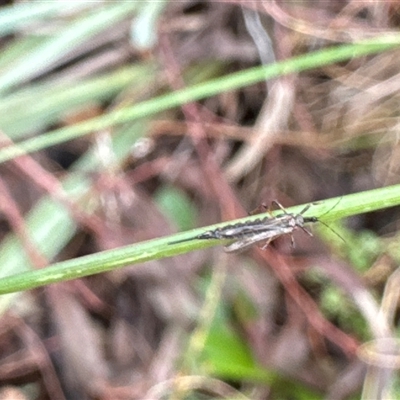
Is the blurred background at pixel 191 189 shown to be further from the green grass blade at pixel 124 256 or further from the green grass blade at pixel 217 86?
the green grass blade at pixel 124 256

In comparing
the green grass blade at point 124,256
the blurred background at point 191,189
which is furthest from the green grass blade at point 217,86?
the green grass blade at point 124,256

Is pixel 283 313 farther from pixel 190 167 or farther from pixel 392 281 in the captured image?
pixel 190 167

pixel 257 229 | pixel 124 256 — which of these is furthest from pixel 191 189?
pixel 124 256

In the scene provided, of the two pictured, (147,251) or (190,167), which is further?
(190,167)

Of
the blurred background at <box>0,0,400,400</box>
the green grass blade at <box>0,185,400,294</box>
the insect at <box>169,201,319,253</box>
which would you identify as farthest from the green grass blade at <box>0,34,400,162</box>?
the green grass blade at <box>0,185,400,294</box>

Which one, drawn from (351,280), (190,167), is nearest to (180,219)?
(190,167)

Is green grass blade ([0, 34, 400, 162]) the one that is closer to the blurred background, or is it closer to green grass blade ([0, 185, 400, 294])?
the blurred background

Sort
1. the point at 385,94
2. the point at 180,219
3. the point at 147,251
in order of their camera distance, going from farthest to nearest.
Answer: the point at 385,94, the point at 180,219, the point at 147,251
